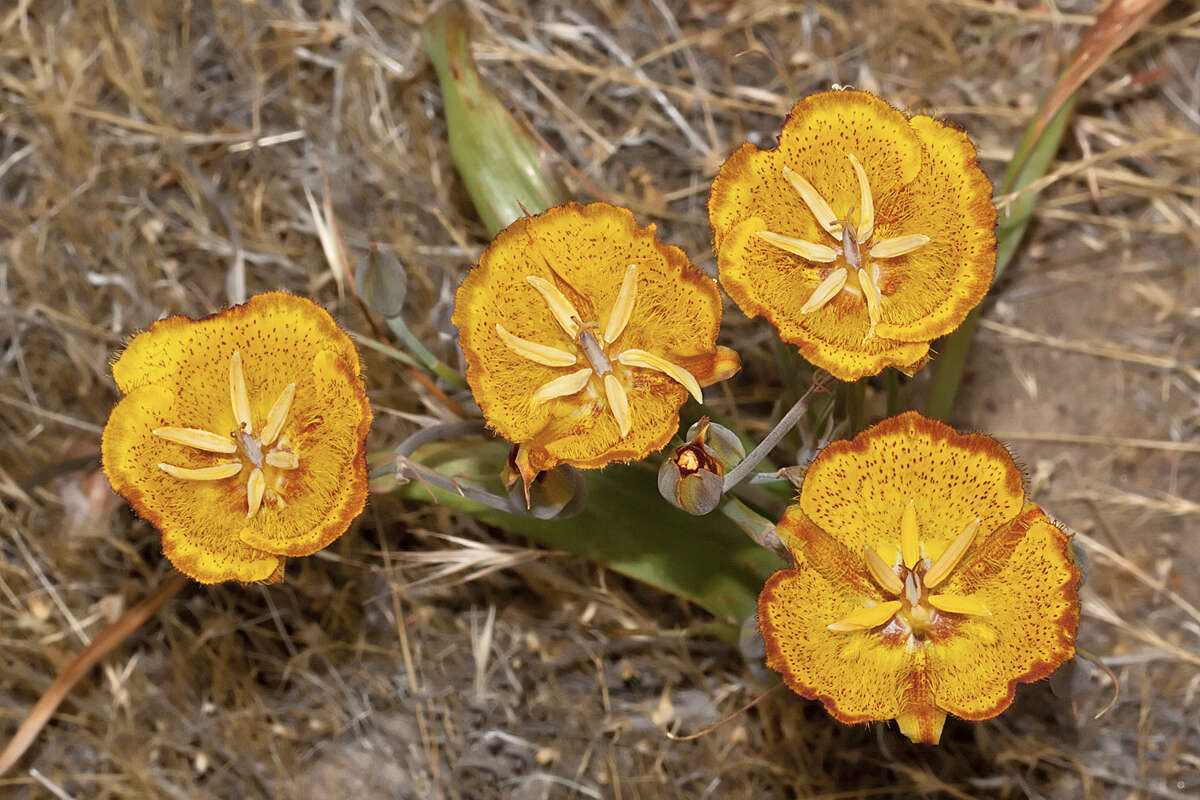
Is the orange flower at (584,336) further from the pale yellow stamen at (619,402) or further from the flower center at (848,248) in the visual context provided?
the flower center at (848,248)

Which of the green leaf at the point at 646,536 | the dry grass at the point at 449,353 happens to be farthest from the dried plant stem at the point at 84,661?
the green leaf at the point at 646,536

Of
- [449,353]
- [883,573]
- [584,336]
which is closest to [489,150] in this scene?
[449,353]

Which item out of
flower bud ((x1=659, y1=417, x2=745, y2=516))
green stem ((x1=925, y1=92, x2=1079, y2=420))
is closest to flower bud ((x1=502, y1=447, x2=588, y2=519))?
flower bud ((x1=659, y1=417, x2=745, y2=516))

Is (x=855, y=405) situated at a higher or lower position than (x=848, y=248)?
lower

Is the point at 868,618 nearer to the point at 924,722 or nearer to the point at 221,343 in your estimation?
the point at 924,722

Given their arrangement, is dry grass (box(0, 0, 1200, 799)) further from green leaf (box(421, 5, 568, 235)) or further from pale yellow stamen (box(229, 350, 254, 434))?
pale yellow stamen (box(229, 350, 254, 434))

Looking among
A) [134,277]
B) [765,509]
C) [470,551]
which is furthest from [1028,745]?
[134,277]

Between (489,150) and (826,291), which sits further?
(489,150)
